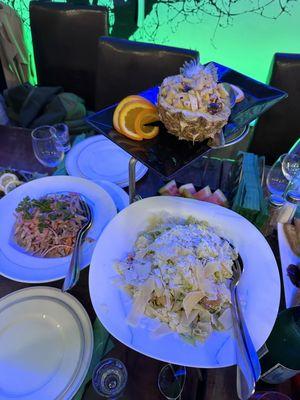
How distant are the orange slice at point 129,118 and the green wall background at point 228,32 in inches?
91.3

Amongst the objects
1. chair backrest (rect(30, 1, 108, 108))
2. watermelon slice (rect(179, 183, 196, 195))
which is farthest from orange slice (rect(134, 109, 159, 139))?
chair backrest (rect(30, 1, 108, 108))

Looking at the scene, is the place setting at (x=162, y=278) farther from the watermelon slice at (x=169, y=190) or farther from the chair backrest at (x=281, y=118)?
the chair backrest at (x=281, y=118)

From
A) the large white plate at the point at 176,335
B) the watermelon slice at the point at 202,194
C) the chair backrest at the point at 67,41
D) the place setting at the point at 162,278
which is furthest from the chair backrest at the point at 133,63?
the large white plate at the point at 176,335

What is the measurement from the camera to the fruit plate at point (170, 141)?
23.9 inches

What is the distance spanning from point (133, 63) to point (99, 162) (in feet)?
2.15

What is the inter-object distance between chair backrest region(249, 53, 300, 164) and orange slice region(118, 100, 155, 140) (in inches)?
39.9

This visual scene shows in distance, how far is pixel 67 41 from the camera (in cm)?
179

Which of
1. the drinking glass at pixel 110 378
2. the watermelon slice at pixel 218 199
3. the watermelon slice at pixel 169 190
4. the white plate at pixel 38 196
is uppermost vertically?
the watermelon slice at pixel 218 199

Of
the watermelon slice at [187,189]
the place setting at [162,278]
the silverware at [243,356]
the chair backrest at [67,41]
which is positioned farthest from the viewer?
the chair backrest at [67,41]

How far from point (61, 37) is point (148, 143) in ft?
4.82

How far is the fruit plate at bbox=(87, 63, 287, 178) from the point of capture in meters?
0.61

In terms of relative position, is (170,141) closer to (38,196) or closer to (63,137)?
(38,196)

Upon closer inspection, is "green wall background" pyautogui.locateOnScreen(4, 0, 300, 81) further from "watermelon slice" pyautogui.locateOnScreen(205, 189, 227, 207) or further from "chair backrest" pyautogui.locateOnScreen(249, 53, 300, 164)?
"watermelon slice" pyautogui.locateOnScreen(205, 189, 227, 207)

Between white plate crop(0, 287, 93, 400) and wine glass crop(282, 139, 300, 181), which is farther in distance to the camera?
wine glass crop(282, 139, 300, 181)
